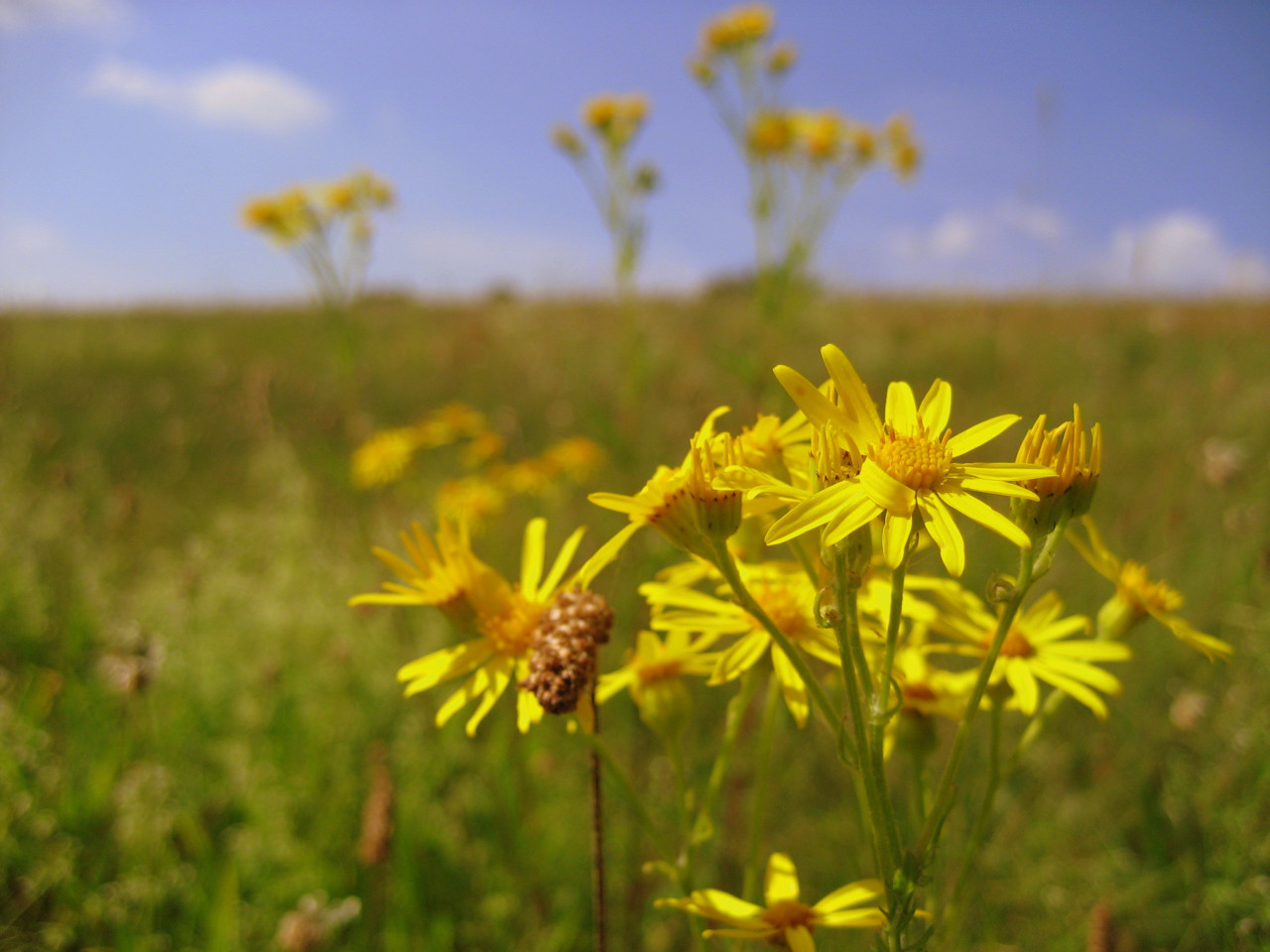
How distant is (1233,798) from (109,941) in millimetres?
3413

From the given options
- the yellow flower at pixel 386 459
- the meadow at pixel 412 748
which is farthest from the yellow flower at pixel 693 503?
the yellow flower at pixel 386 459

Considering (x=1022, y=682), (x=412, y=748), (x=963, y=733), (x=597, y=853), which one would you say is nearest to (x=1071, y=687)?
(x=1022, y=682)

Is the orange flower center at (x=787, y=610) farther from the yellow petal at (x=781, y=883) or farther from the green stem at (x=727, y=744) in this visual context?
the yellow petal at (x=781, y=883)

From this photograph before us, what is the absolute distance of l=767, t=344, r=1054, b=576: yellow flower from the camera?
33.4 inches

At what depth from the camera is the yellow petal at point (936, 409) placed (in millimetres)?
1078

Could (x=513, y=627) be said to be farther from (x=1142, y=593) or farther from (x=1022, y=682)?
(x=1142, y=593)

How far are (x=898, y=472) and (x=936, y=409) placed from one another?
158 mm

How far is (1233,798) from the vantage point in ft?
7.69

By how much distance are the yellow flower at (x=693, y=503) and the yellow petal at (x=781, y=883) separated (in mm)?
494

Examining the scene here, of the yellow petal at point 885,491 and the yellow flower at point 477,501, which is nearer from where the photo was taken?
the yellow petal at point 885,491

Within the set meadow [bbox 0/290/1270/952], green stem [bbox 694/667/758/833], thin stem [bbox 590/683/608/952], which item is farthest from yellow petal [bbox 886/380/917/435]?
meadow [bbox 0/290/1270/952]

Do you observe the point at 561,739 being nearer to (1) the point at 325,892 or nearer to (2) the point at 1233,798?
(1) the point at 325,892

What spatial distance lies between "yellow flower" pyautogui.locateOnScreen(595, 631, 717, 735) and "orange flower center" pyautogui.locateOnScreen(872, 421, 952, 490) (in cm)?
42

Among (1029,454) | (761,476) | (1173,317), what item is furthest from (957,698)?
(1173,317)
